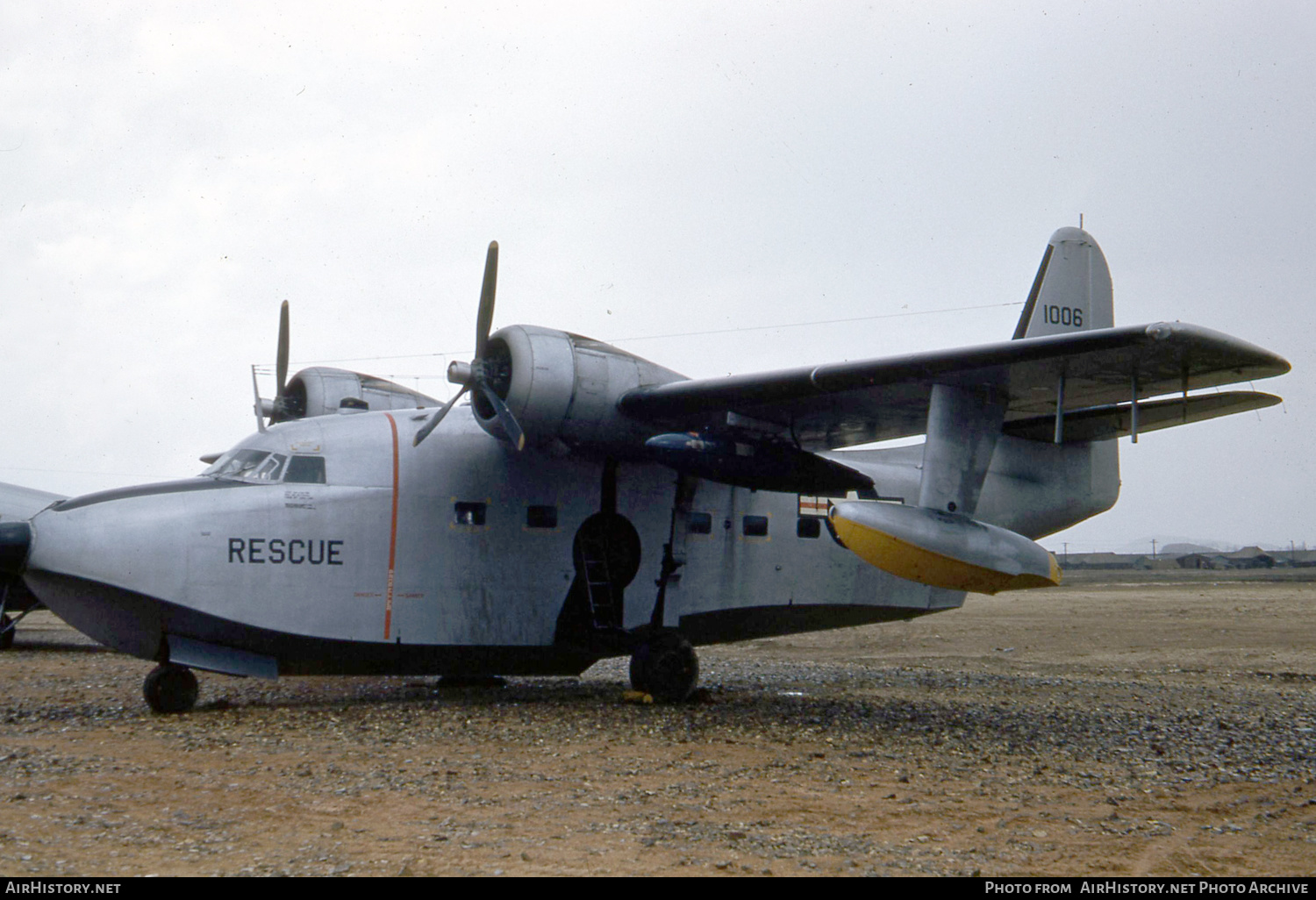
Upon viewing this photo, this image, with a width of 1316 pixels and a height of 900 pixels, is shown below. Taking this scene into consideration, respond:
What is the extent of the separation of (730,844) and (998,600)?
3799 cm

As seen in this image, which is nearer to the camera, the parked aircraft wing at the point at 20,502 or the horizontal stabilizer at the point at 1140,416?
the horizontal stabilizer at the point at 1140,416

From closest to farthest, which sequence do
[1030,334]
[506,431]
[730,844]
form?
[730,844]
[506,431]
[1030,334]

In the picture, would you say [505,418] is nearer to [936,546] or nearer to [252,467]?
[252,467]

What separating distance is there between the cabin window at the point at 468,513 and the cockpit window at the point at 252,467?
1.78 metres

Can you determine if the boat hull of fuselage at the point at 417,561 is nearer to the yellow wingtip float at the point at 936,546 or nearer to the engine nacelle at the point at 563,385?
the engine nacelle at the point at 563,385

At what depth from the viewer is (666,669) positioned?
37.4 feet

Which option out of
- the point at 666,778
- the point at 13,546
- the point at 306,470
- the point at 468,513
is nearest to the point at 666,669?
the point at 468,513

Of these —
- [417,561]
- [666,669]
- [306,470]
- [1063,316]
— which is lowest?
[666,669]

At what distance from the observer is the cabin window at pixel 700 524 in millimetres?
12359

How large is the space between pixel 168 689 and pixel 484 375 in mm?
4210

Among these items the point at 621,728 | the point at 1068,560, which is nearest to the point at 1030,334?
the point at 621,728

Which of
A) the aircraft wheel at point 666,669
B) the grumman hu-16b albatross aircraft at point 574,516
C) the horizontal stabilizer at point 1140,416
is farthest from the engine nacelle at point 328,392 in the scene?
the horizontal stabilizer at point 1140,416
